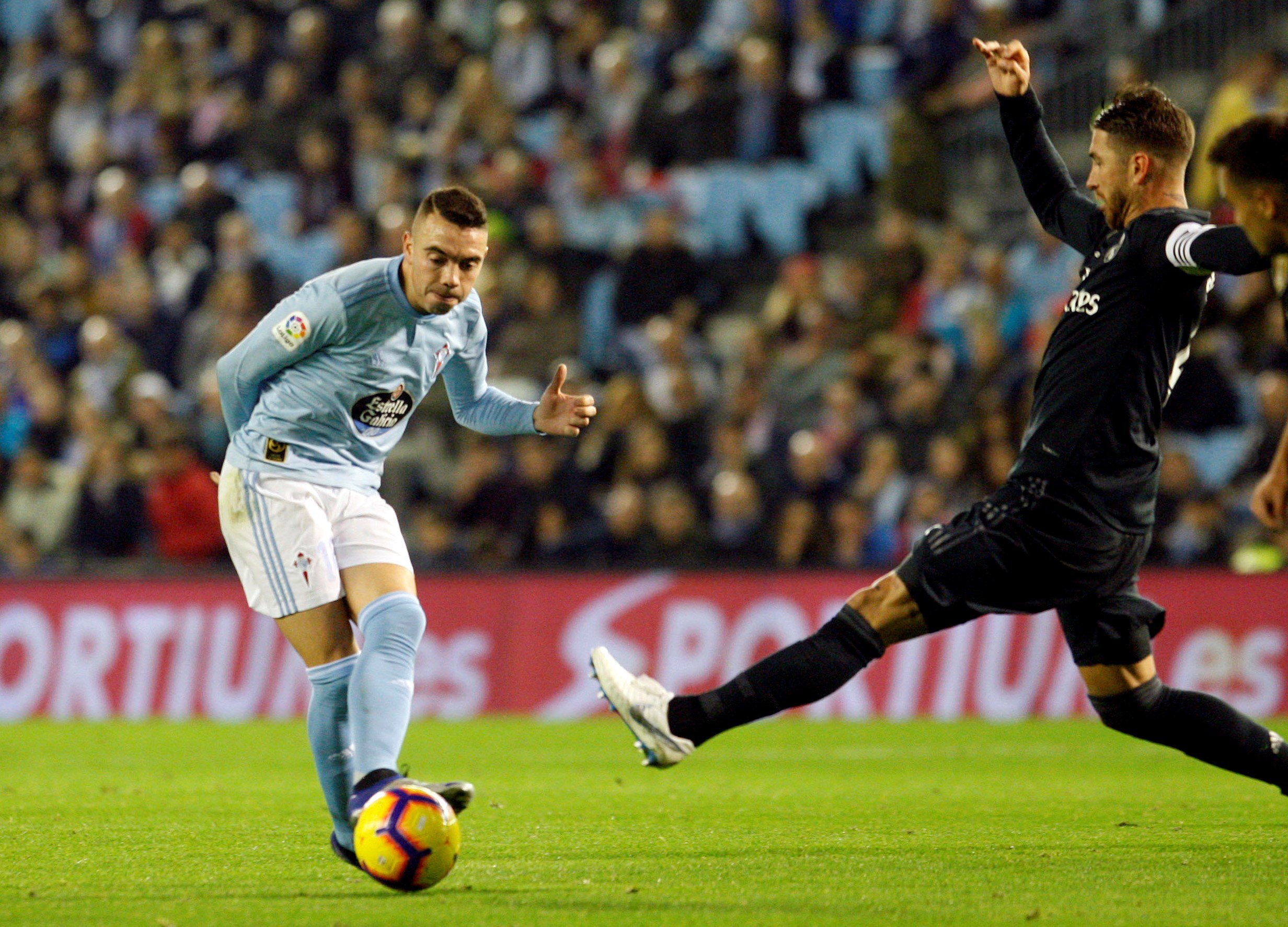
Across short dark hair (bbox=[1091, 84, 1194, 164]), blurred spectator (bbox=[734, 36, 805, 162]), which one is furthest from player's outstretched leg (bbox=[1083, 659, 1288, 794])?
blurred spectator (bbox=[734, 36, 805, 162])

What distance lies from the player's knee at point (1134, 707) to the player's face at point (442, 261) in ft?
8.07

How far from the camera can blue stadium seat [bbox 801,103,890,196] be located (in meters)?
16.8

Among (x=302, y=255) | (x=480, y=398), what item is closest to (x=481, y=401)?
(x=480, y=398)

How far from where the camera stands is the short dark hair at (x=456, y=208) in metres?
6.03

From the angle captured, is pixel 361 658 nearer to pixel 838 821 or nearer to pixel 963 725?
pixel 838 821

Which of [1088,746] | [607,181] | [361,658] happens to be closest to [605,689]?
[361,658]

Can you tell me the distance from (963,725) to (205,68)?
11489mm

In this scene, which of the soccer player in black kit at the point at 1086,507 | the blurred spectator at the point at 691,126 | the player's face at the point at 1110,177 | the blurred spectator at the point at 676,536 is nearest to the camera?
the soccer player in black kit at the point at 1086,507

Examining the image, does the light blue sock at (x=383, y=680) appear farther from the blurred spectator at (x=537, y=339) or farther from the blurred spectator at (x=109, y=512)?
the blurred spectator at (x=109, y=512)

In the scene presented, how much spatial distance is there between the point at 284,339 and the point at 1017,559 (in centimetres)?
239

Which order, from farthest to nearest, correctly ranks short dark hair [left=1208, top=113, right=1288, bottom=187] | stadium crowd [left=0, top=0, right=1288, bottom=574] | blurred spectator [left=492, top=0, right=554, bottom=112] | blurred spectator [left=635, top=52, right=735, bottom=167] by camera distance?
blurred spectator [left=492, top=0, right=554, bottom=112] → blurred spectator [left=635, top=52, right=735, bottom=167] → stadium crowd [left=0, top=0, right=1288, bottom=574] → short dark hair [left=1208, top=113, right=1288, bottom=187]

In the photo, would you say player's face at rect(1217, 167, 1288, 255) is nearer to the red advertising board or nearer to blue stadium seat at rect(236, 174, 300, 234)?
the red advertising board

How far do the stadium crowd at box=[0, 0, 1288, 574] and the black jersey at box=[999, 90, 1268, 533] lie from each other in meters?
7.68

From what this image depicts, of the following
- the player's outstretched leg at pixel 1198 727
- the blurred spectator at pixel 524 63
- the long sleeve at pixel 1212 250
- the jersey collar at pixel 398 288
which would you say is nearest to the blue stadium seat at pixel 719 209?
the blurred spectator at pixel 524 63
